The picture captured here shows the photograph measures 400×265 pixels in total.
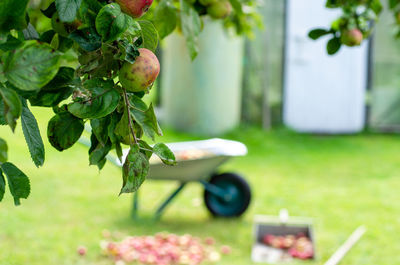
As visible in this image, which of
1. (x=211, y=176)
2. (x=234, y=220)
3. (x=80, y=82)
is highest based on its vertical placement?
(x=80, y=82)

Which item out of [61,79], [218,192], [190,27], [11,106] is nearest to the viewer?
[11,106]

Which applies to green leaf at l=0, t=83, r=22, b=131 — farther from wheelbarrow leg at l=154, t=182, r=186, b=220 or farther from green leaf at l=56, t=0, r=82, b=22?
wheelbarrow leg at l=154, t=182, r=186, b=220

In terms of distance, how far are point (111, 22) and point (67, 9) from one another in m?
0.05

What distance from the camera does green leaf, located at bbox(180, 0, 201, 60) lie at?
3.15 ft

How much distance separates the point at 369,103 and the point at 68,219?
4.98 metres

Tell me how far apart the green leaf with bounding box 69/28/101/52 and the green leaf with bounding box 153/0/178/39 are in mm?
481

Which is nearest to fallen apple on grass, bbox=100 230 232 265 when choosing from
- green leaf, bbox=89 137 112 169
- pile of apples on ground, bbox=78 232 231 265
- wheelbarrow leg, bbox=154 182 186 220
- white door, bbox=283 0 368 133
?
pile of apples on ground, bbox=78 232 231 265

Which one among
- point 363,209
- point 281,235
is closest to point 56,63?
point 281,235

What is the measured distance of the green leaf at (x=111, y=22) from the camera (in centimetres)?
49

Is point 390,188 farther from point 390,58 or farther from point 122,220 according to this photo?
point 390,58

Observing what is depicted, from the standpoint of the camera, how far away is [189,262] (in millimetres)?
2574

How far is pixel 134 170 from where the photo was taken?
0.54 m

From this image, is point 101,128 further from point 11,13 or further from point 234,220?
point 234,220

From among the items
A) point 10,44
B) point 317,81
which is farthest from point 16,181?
point 317,81
